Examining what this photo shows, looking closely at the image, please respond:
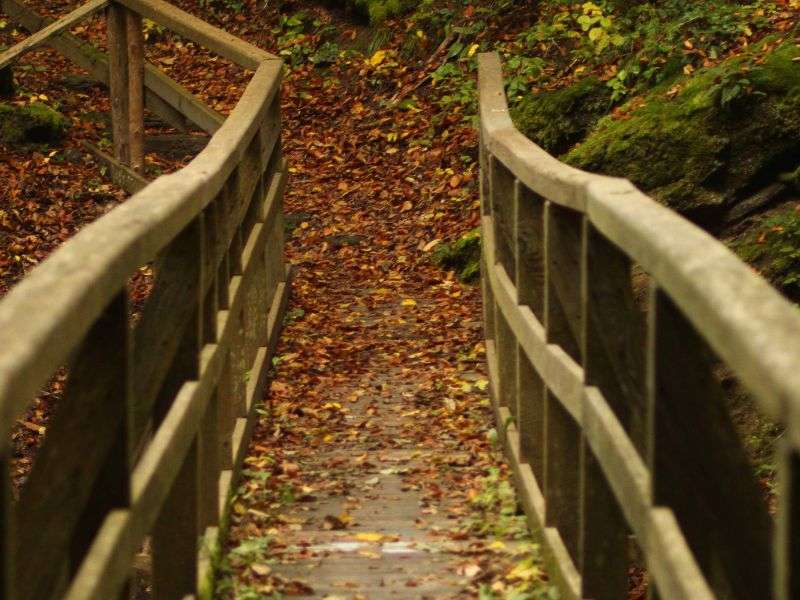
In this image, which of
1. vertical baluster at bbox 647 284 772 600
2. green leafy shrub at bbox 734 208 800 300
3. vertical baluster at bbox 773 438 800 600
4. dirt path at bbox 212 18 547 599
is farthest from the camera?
green leafy shrub at bbox 734 208 800 300

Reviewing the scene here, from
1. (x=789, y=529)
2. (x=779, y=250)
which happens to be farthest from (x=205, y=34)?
(x=789, y=529)

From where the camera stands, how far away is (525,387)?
554 cm

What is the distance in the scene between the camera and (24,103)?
1163 cm

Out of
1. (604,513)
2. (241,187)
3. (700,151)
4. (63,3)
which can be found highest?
(63,3)

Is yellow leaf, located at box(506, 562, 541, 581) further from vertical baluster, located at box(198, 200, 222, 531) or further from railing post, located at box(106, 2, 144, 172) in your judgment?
railing post, located at box(106, 2, 144, 172)

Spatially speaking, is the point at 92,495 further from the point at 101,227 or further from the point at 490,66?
the point at 490,66

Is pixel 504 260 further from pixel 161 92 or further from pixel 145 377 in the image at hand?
pixel 161 92

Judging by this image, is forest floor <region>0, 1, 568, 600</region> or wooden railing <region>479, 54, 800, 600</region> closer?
wooden railing <region>479, 54, 800, 600</region>

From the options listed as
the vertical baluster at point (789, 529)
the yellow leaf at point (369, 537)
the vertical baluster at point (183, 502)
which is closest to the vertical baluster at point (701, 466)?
the vertical baluster at point (789, 529)

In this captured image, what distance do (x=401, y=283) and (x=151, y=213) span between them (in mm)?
6489

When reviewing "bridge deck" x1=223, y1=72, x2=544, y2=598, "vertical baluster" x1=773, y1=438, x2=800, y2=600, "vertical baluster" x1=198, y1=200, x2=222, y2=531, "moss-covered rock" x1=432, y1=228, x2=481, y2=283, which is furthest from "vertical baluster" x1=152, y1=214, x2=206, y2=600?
"moss-covered rock" x1=432, y1=228, x2=481, y2=283

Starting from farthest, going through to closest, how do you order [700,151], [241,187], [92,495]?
[700,151] < [241,187] < [92,495]

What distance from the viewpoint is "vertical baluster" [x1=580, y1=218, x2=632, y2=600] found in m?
3.48

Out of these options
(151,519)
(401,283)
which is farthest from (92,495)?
(401,283)
